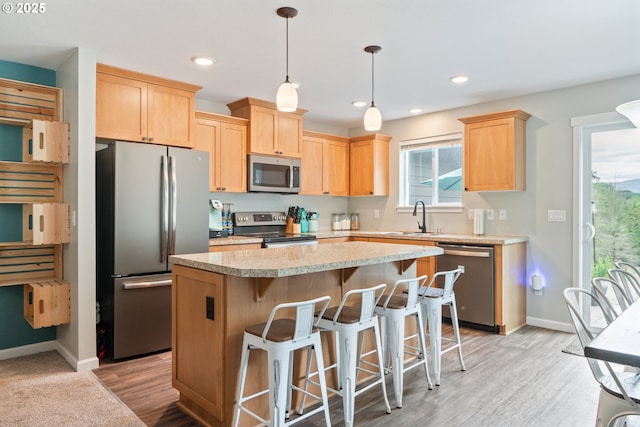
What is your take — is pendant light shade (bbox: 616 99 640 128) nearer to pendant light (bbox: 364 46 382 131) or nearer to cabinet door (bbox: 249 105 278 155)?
pendant light (bbox: 364 46 382 131)

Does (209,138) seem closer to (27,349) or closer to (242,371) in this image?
(27,349)

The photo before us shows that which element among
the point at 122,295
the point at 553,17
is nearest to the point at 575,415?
the point at 553,17

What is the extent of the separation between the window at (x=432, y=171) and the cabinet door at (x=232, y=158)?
7.32 ft

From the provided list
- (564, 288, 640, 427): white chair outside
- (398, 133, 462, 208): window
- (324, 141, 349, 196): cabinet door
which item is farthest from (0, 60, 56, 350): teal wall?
(398, 133, 462, 208): window

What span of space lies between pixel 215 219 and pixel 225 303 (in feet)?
8.10

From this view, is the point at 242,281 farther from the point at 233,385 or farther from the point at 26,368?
the point at 26,368

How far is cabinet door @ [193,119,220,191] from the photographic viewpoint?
433 centimetres

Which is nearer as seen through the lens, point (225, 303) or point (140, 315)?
point (225, 303)

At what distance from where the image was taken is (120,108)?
11.8 feet

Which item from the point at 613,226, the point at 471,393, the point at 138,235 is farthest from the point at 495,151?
the point at 138,235

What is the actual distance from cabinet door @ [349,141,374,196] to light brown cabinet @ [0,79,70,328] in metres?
3.64

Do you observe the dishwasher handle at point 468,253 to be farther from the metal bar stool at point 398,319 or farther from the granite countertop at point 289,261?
the metal bar stool at point 398,319

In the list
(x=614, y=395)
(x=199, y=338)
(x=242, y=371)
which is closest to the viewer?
(x=614, y=395)

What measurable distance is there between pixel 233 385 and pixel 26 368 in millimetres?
2102
